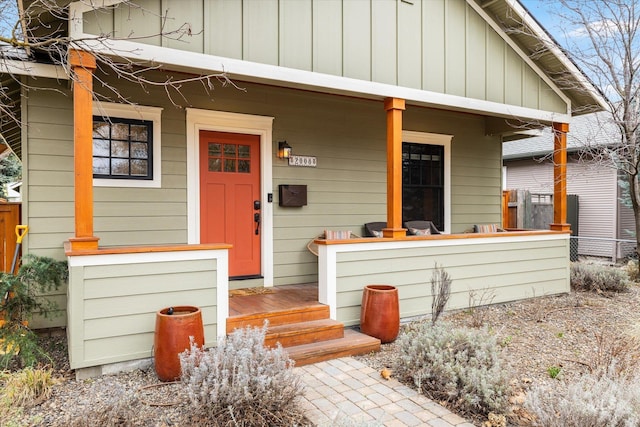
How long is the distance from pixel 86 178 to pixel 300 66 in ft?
7.38

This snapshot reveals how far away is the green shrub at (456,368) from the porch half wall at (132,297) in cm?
166

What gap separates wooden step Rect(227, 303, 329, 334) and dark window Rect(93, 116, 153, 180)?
1.98 meters

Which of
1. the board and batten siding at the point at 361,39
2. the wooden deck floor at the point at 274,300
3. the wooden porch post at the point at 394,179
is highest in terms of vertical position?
the board and batten siding at the point at 361,39

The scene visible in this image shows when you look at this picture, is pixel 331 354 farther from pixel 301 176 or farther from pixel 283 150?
pixel 283 150

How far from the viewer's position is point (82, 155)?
3205mm

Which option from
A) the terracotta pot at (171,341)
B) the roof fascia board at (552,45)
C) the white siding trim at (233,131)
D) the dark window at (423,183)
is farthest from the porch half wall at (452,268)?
the roof fascia board at (552,45)

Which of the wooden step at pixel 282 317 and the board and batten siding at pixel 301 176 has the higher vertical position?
the board and batten siding at pixel 301 176

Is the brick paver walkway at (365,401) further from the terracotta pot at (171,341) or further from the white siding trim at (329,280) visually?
the terracotta pot at (171,341)

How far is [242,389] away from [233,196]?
302 cm

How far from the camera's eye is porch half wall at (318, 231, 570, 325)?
14.2 ft

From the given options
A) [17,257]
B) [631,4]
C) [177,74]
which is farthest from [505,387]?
[631,4]

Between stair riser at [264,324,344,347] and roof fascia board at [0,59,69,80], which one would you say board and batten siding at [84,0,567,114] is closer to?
roof fascia board at [0,59,69,80]

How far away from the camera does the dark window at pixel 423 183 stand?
21.2ft

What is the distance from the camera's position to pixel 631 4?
20.2ft
